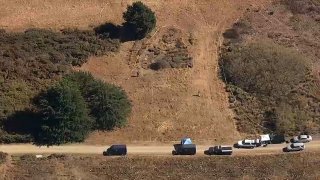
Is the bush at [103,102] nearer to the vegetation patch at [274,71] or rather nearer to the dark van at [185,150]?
the dark van at [185,150]

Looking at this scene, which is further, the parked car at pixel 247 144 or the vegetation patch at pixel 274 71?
the vegetation patch at pixel 274 71

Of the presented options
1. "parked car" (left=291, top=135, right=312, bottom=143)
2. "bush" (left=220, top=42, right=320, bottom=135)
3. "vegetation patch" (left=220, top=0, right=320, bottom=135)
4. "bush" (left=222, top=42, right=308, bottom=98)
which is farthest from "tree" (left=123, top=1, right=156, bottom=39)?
"parked car" (left=291, top=135, right=312, bottom=143)

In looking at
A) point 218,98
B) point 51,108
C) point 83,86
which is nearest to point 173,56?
point 218,98

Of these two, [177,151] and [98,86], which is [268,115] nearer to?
[177,151]

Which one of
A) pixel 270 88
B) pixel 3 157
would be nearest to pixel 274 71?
pixel 270 88

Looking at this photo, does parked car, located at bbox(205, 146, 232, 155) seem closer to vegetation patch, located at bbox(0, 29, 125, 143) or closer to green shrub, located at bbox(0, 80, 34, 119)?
vegetation patch, located at bbox(0, 29, 125, 143)

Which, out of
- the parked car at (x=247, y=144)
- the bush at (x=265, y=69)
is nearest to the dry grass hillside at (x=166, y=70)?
the parked car at (x=247, y=144)
